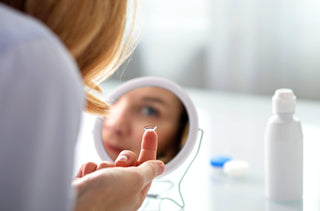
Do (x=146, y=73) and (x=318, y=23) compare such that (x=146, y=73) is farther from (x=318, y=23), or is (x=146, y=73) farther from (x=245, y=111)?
(x=245, y=111)

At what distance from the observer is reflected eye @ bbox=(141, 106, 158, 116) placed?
874 millimetres

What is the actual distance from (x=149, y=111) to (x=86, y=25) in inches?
14.4

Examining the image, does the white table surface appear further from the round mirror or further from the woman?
the woman

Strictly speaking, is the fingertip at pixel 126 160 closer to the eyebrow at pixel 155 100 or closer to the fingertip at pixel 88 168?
the fingertip at pixel 88 168

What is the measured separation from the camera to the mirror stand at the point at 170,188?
0.83 meters

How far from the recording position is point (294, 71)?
2320 millimetres

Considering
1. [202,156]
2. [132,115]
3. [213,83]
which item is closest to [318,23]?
[213,83]

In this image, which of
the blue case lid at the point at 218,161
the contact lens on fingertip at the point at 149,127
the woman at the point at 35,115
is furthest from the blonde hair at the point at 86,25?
the blue case lid at the point at 218,161

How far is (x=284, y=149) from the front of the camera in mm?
783

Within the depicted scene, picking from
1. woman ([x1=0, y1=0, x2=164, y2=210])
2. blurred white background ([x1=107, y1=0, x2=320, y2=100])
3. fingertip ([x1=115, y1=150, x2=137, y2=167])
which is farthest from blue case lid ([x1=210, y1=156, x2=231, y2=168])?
blurred white background ([x1=107, y1=0, x2=320, y2=100])

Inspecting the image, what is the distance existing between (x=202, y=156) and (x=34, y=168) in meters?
0.69

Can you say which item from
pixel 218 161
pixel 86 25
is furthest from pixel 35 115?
pixel 218 161

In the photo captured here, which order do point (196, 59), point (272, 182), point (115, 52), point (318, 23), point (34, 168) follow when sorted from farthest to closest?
point (196, 59) < point (318, 23) < point (272, 182) < point (115, 52) < point (34, 168)

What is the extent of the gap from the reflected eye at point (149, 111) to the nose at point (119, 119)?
0.03 meters
